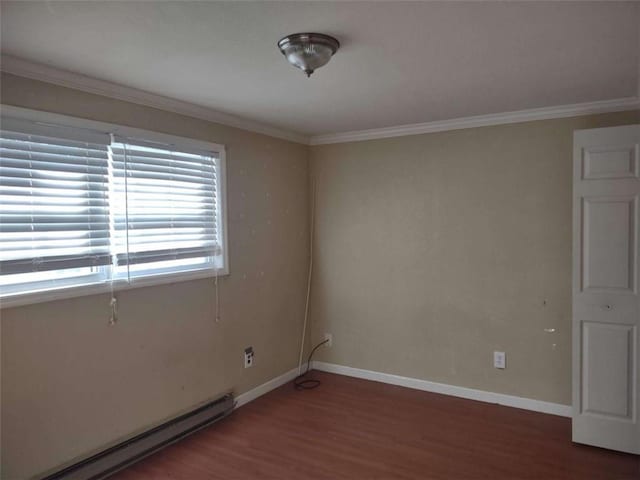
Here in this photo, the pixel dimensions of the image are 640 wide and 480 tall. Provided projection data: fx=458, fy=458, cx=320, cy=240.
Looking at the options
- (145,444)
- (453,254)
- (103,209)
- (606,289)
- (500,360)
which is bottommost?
(145,444)

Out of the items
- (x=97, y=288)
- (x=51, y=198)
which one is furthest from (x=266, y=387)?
(x=51, y=198)

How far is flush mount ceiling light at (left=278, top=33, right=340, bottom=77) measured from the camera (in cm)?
192

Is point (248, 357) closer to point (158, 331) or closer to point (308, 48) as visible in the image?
point (158, 331)

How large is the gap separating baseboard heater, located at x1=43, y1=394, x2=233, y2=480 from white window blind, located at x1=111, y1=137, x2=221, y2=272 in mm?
1059

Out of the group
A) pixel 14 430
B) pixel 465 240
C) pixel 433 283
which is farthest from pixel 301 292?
pixel 14 430

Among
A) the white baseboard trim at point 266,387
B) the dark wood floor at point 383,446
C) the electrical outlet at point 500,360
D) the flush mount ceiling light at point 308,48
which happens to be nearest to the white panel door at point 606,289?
the dark wood floor at point 383,446

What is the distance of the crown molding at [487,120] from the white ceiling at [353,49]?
0.40 ft

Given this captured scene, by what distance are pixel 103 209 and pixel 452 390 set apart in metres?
2.92

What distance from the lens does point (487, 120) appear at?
3484 millimetres

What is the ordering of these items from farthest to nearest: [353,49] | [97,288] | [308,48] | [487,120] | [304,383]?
1. [304,383]
2. [487,120]
3. [97,288]
4. [353,49]
5. [308,48]

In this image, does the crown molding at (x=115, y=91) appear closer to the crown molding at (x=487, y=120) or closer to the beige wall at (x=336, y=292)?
the beige wall at (x=336, y=292)

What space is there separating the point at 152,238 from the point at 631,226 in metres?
2.92

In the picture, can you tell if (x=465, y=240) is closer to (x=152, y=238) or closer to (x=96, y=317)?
(x=152, y=238)

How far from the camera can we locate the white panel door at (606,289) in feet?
8.98
